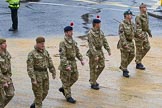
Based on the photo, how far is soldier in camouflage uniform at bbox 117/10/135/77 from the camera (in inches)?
524

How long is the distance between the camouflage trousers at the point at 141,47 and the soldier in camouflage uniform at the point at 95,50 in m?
2.25

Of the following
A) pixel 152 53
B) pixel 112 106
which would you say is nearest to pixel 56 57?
pixel 152 53

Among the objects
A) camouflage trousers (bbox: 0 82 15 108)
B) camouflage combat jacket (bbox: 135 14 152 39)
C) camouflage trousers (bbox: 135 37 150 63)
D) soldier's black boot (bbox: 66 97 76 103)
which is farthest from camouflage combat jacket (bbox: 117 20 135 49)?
camouflage trousers (bbox: 0 82 15 108)

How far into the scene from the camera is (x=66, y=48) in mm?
11141

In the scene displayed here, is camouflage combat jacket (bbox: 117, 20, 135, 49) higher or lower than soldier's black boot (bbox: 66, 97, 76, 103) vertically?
higher

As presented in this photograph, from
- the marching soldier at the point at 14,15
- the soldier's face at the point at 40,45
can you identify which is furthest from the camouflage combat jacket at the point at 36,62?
the marching soldier at the point at 14,15

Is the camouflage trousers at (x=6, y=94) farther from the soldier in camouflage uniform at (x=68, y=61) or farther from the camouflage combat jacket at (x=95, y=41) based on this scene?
the camouflage combat jacket at (x=95, y=41)

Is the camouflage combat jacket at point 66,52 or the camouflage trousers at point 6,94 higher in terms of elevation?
the camouflage combat jacket at point 66,52

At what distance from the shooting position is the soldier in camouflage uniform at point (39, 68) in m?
10.2

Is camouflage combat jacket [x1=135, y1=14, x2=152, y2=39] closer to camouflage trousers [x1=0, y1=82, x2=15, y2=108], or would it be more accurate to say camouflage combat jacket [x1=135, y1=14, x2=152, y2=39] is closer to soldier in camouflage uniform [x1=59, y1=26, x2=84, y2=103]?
soldier in camouflage uniform [x1=59, y1=26, x2=84, y2=103]

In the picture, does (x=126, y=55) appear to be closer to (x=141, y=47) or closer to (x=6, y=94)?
(x=141, y=47)

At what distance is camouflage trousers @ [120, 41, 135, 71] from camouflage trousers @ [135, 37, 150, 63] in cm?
77

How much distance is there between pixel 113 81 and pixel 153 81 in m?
1.08

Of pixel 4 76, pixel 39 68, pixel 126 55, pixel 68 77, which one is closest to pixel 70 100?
pixel 68 77
